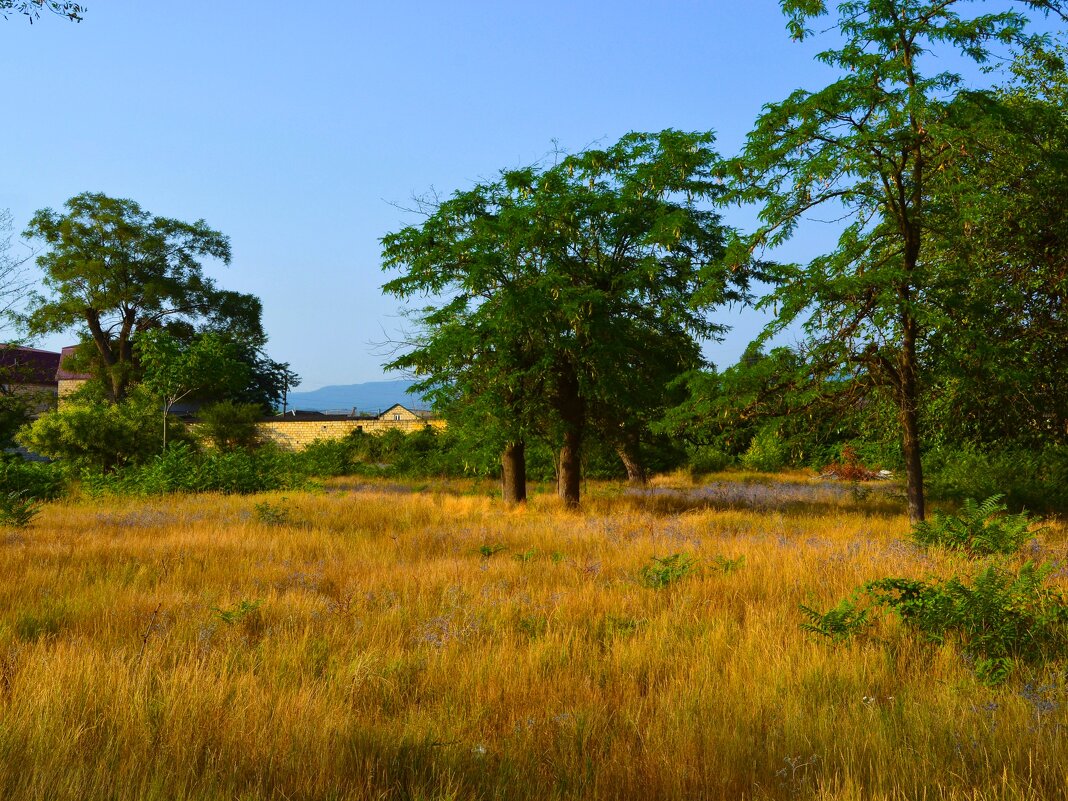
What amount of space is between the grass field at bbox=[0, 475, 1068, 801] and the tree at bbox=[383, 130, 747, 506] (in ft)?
19.3

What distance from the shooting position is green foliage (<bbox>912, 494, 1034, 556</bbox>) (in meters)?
8.14

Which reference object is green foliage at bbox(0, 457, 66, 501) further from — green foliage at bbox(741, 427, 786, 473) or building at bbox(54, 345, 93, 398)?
building at bbox(54, 345, 93, 398)

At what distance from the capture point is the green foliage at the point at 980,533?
814 centimetres

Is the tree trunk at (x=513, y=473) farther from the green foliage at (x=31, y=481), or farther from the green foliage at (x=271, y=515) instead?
the green foliage at (x=31, y=481)

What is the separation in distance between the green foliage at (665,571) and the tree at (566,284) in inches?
230

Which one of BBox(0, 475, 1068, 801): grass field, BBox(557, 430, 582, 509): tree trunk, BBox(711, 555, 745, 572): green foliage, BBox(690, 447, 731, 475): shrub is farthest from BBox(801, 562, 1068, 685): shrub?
BBox(690, 447, 731, 475): shrub

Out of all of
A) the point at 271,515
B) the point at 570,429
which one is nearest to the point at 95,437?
the point at 271,515

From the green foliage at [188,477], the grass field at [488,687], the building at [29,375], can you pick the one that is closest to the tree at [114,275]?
the building at [29,375]

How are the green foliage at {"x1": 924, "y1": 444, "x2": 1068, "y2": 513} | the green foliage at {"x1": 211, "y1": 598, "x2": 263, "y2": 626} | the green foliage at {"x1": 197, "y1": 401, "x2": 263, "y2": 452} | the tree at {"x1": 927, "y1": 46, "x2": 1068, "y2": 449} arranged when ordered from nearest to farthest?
the green foliage at {"x1": 211, "y1": 598, "x2": 263, "y2": 626} → the tree at {"x1": 927, "y1": 46, "x2": 1068, "y2": 449} → the green foliage at {"x1": 924, "y1": 444, "x2": 1068, "y2": 513} → the green foliage at {"x1": 197, "y1": 401, "x2": 263, "y2": 452}

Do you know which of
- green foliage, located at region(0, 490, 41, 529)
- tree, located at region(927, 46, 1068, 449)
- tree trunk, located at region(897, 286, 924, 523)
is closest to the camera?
tree, located at region(927, 46, 1068, 449)

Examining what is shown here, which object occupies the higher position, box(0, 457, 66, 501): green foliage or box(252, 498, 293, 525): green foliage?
box(0, 457, 66, 501): green foliage

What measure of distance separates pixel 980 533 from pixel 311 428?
4179 cm

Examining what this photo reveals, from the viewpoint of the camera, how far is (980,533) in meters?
8.60

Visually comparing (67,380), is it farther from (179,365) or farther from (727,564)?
(727,564)
